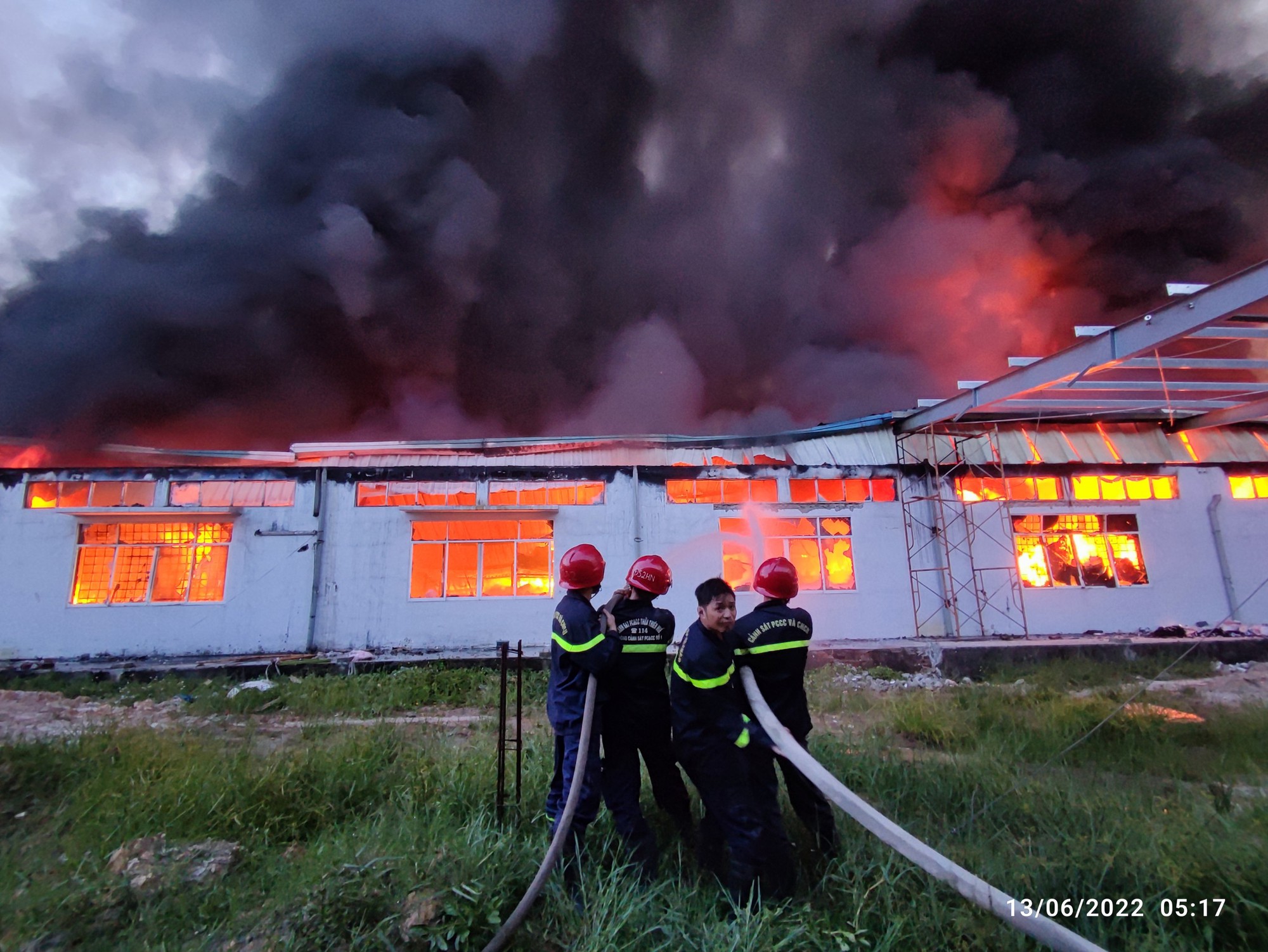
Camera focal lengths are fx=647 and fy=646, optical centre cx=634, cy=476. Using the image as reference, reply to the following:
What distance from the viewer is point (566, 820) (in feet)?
9.72

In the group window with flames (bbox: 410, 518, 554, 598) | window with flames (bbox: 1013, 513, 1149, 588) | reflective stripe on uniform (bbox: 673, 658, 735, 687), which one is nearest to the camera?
reflective stripe on uniform (bbox: 673, 658, 735, 687)

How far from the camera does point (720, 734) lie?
10.0 ft

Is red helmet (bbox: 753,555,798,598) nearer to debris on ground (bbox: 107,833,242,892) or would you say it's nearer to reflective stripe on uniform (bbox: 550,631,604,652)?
reflective stripe on uniform (bbox: 550,631,604,652)

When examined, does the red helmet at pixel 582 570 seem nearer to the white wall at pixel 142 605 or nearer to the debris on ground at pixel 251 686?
the debris on ground at pixel 251 686

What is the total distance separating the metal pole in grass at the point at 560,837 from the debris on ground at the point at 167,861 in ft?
5.61

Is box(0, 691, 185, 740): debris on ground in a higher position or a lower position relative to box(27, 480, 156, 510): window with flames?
lower

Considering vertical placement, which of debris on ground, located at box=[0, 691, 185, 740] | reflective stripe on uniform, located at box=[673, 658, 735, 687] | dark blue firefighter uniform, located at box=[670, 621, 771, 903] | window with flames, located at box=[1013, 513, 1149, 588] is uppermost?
window with flames, located at box=[1013, 513, 1149, 588]

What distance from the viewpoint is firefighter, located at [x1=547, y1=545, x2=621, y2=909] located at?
3.21 metres

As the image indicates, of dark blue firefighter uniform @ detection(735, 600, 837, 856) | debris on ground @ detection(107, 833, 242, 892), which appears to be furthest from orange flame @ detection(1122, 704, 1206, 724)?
debris on ground @ detection(107, 833, 242, 892)

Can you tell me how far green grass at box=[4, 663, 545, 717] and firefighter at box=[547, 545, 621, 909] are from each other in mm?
4823

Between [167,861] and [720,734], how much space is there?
294 cm

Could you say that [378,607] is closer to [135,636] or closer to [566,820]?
[135,636]

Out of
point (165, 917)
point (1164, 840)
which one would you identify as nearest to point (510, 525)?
point (165, 917)

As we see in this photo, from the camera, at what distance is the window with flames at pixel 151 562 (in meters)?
11.5
